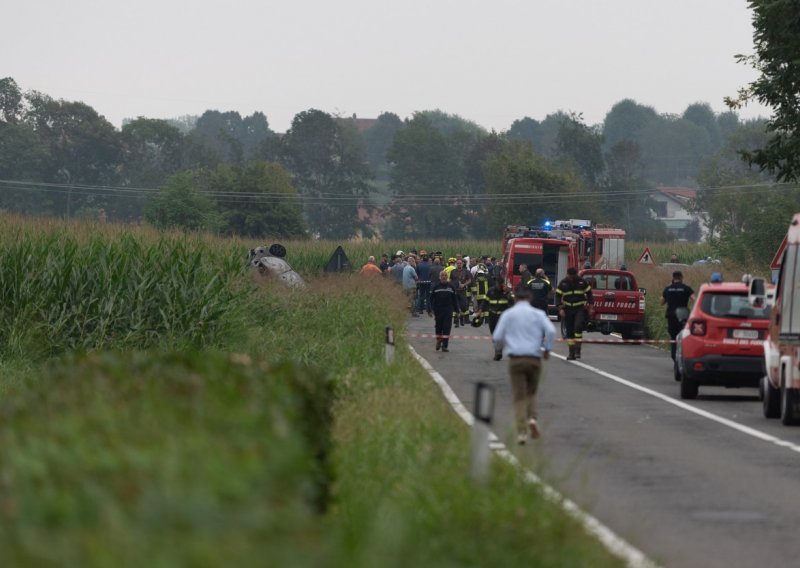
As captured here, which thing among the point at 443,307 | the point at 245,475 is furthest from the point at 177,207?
the point at 245,475

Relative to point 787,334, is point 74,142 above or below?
above

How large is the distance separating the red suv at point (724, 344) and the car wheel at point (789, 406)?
12.2ft

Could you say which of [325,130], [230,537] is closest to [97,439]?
[230,537]

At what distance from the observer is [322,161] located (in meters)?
162

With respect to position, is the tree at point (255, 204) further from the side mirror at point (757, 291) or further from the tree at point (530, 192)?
the side mirror at point (757, 291)

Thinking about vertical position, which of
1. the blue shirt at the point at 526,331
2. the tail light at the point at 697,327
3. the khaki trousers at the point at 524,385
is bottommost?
the khaki trousers at the point at 524,385

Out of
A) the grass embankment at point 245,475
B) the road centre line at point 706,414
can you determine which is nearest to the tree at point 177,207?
the road centre line at point 706,414

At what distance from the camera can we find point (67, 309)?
81.7 ft

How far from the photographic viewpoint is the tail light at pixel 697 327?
23547 mm

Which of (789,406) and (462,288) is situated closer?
(789,406)

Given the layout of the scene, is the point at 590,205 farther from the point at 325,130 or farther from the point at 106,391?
the point at 106,391

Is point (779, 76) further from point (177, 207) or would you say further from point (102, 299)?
point (177, 207)

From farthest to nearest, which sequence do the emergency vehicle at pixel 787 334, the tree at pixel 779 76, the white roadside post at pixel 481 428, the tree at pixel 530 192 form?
the tree at pixel 530 192 → the tree at pixel 779 76 → the emergency vehicle at pixel 787 334 → the white roadside post at pixel 481 428

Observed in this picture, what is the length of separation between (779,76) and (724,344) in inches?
306
